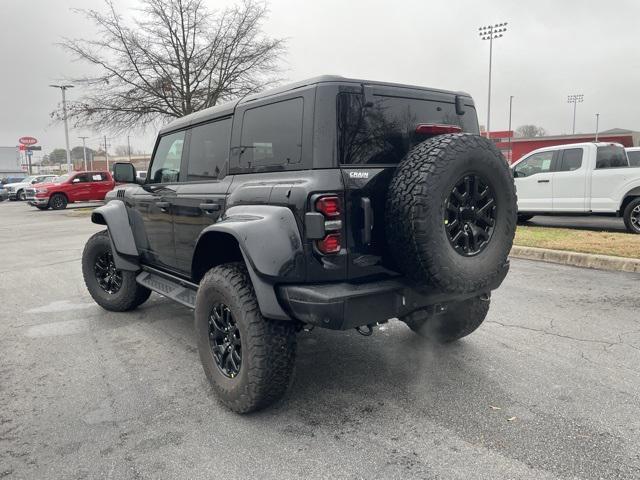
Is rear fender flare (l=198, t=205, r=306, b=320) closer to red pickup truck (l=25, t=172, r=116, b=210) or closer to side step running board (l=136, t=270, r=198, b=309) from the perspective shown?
side step running board (l=136, t=270, r=198, b=309)

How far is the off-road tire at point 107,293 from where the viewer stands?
16.3 ft

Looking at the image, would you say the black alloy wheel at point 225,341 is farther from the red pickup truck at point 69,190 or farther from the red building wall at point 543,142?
the red building wall at point 543,142

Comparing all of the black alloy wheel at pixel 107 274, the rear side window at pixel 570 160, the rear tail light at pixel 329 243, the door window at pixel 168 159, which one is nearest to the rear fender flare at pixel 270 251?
the rear tail light at pixel 329 243

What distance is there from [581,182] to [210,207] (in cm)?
871

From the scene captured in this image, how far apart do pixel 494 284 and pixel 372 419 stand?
1137 millimetres

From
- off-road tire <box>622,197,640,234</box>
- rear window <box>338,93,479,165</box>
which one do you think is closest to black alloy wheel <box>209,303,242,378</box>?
rear window <box>338,93,479,165</box>

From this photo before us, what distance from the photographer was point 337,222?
8.45 feet

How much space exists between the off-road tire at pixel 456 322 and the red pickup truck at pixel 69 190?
20.9 metres

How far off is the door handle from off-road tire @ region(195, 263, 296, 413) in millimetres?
530

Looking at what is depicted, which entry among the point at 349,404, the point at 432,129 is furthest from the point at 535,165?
the point at 349,404

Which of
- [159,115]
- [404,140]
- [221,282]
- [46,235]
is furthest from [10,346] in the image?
[159,115]

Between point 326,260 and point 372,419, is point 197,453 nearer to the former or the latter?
point 372,419

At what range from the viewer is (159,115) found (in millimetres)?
18734

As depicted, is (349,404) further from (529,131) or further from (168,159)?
(529,131)
